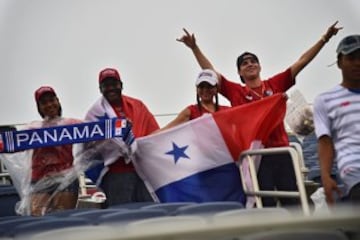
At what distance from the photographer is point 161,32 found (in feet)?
14.0

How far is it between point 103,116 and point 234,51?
1.49 meters

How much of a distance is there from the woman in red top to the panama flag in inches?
2.4

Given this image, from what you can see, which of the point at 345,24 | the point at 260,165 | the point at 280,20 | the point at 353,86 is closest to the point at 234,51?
the point at 280,20

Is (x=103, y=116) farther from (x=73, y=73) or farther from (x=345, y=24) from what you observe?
(x=345, y=24)

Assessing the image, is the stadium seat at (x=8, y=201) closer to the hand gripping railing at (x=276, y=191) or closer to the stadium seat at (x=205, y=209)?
the hand gripping railing at (x=276, y=191)

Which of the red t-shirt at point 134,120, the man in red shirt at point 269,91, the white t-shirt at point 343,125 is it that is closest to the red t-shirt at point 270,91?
the man in red shirt at point 269,91

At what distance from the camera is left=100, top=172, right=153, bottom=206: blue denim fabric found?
116 inches

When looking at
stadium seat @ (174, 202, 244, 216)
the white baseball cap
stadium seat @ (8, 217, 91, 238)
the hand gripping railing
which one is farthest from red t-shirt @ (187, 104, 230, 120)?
stadium seat @ (8, 217, 91, 238)

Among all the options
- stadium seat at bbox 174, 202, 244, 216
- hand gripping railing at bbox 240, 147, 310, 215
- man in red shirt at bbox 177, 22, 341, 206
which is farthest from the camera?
man in red shirt at bbox 177, 22, 341, 206

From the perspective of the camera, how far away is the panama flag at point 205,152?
9.66 feet

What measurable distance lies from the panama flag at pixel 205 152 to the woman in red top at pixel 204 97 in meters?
0.06

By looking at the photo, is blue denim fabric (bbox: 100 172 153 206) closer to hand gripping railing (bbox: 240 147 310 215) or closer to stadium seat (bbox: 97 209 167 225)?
hand gripping railing (bbox: 240 147 310 215)

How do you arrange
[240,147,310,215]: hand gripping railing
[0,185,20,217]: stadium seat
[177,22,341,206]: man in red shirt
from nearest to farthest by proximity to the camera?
1. [240,147,310,215]: hand gripping railing
2. [177,22,341,206]: man in red shirt
3. [0,185,20,217]: stadium seat

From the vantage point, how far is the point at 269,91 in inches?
117
